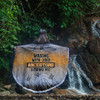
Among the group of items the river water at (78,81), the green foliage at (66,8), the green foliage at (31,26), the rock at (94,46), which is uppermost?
the green foliage at (66,8)

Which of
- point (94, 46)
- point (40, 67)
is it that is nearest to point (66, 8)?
point (94, 46)

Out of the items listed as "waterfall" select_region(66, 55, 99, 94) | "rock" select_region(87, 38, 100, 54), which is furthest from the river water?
"rock" select_region(87, 38, 100, 54)

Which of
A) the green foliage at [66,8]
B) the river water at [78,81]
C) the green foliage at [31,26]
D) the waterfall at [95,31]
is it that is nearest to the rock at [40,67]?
the green foliage at [31,26]

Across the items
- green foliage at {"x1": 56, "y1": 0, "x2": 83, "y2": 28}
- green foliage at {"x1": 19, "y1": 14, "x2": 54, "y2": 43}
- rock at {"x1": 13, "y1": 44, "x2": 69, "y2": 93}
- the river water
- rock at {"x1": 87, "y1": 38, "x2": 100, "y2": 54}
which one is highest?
green foliage at {"x1": 56, "y1": 0, "x2": 83, "y2": 28}

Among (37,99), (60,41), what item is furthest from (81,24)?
(37,99)

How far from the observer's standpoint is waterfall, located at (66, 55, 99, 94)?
7234 millimetres

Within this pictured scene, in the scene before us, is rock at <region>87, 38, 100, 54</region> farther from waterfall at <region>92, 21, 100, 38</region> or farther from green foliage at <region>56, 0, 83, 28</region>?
green foliage at <region>56, 0, 83, 28</region>

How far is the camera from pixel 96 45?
8.33 metres

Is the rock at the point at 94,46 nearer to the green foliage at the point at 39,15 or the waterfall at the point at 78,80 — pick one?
the waterfall at the point at 78,80

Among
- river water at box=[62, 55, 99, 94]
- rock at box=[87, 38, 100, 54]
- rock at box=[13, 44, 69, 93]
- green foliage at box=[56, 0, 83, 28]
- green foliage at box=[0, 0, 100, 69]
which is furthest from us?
rock at box=[87, 38, 100, 54]

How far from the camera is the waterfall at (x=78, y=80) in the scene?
23.7ft

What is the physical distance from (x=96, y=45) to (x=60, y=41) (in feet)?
7.51

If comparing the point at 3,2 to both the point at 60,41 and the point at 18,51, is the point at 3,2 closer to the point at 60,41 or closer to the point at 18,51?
the point at 18,51

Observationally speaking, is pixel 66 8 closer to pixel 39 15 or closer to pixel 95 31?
pixel 39 15
